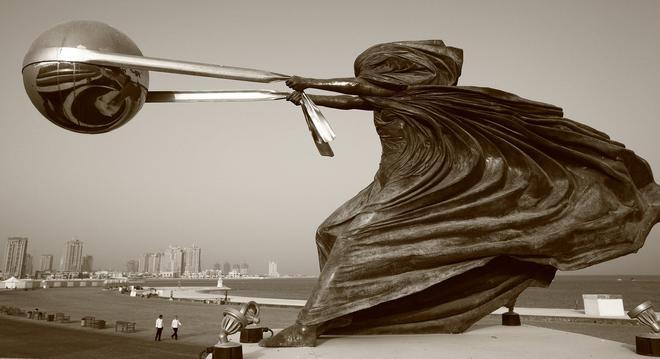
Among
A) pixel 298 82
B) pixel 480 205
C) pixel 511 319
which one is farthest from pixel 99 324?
pixel 480 205

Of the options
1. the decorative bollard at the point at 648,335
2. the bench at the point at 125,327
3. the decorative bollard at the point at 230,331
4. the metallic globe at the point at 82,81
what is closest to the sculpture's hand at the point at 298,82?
the metallic globe at the point at 82,81

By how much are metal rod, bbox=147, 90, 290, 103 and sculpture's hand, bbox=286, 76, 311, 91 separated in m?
0.14

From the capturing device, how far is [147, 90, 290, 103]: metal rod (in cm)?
620

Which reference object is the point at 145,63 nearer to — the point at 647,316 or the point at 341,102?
the point at 341,102

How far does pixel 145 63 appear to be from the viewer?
5.57m

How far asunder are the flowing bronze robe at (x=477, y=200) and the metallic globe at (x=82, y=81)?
11.0ft

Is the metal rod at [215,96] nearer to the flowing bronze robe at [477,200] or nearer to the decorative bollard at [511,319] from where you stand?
the flowing bronze robe at [477,200]

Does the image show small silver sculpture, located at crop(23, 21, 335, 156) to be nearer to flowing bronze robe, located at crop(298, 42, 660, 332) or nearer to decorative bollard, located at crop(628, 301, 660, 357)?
flowing bronze robe, located at crop(298, 42, 660, 332)

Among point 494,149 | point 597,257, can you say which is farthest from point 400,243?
point 597,257

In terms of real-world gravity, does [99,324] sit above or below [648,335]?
below

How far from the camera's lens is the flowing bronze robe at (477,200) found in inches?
227

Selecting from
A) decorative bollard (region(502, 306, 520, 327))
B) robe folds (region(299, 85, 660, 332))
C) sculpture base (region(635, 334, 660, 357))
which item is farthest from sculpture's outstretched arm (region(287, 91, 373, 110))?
decorative bollard (region(502, 306, 520, 327))

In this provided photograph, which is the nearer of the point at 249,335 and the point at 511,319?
the point at 249,335

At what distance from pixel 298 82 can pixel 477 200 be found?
2.94 meters
